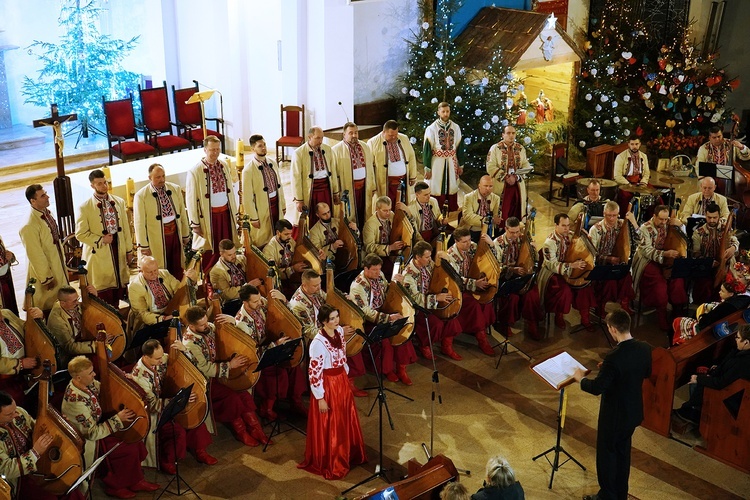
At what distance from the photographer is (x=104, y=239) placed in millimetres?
8836

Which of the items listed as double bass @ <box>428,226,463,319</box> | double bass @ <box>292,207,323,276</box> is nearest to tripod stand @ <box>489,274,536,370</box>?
double bass @ <box>428,226,463,319</box>

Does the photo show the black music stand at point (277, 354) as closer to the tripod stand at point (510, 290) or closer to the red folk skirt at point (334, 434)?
the red folk skirt at point (334, 434)

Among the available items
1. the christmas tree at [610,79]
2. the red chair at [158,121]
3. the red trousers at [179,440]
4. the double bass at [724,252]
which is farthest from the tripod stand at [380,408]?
the christmas tree at [610,79]

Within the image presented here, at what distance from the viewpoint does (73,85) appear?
14.1 m

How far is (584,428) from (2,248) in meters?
5.40

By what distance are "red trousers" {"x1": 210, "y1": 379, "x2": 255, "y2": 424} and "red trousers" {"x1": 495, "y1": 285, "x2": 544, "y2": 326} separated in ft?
10.1

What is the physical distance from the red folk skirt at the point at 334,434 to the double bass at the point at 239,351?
63 centimetres

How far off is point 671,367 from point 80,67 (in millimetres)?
10299

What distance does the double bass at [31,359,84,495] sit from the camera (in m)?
6.14

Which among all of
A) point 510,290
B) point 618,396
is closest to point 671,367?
point 618,396

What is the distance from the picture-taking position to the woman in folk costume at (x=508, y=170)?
11312 mm

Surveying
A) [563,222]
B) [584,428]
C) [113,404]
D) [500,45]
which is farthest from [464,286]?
[500,45]

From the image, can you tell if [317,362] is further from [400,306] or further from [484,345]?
[484,345]

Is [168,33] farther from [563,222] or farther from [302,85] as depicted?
[563,222]
